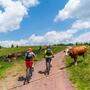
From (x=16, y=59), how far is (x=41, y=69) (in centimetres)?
1169

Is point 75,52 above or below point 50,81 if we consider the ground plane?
above

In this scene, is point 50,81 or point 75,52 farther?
point 75,52

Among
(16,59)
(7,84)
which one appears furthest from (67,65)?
(16,59)

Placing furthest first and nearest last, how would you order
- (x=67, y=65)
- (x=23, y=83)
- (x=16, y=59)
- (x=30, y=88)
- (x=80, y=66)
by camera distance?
(x=16, y=59) → (x=67, y=65) → (x=80, y=66) → (x=23, y=83) → (x=30, y=88)

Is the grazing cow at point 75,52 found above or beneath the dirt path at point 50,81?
above

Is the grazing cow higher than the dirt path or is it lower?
higher

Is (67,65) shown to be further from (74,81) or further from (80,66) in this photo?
(74,81)

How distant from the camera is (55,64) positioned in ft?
134

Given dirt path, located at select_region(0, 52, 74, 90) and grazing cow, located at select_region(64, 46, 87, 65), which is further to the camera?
grazing cow, located at select_region(64, 46, 87, 65)

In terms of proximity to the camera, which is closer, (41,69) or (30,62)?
(30,62)

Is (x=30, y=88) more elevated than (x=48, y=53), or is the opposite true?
(x=48, y=53)

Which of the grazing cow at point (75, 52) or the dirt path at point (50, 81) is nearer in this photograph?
the dirt path at point (50, 81)

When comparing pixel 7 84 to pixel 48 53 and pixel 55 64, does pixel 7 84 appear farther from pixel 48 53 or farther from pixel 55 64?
pixel 55 64

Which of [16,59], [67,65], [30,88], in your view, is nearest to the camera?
[30,88]
